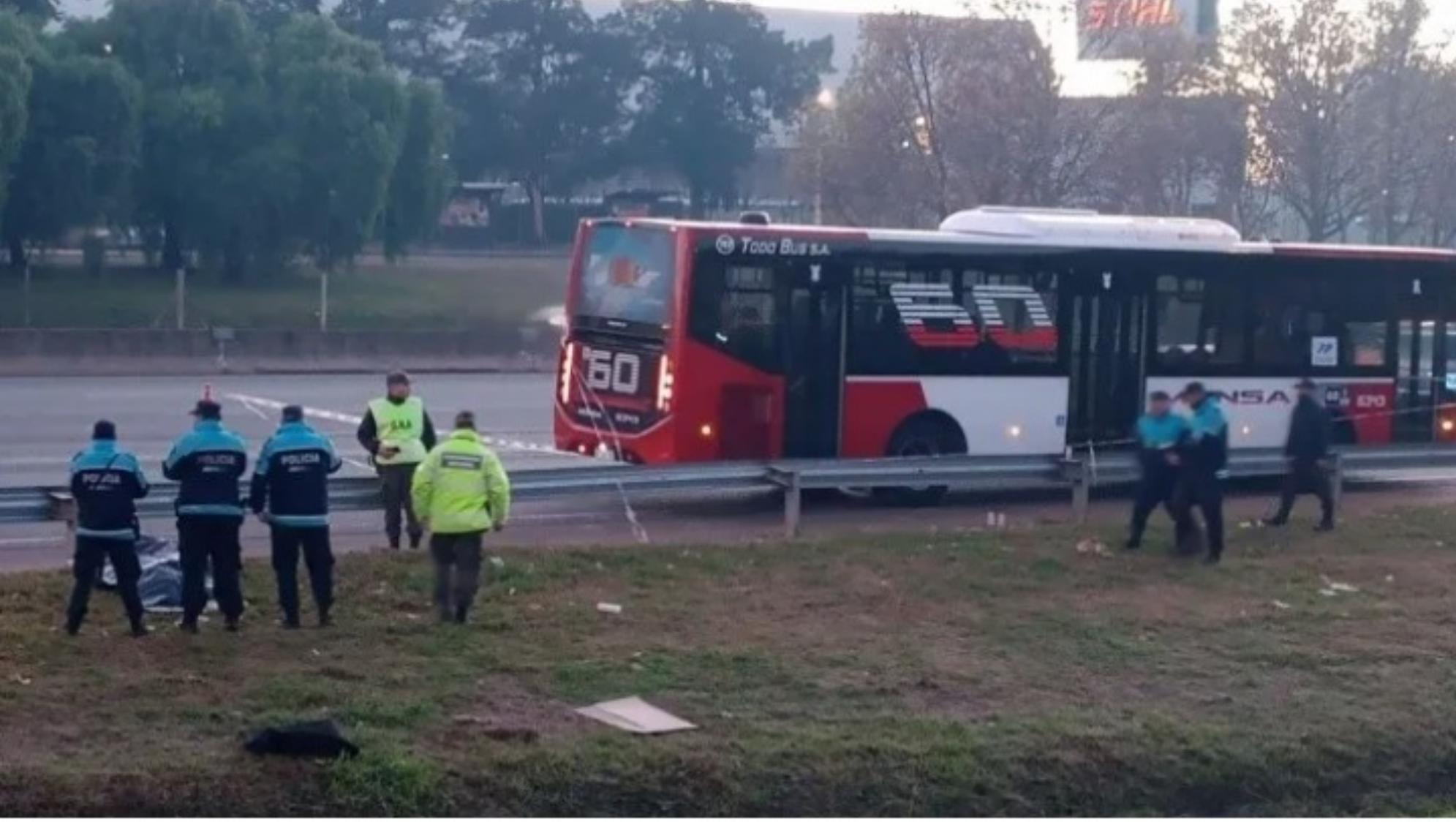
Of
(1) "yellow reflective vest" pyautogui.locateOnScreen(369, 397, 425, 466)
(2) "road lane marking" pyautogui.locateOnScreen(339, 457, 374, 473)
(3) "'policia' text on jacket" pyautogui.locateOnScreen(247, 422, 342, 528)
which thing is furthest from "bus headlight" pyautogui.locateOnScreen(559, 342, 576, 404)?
(3) "'policia' text on jacket" pyautogui.locateOnScreen(247, 422, 342, 528)

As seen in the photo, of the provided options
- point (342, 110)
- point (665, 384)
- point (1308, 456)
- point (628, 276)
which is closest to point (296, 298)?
point (342, 110)

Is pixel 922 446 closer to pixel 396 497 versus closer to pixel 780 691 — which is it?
pixel 396 497

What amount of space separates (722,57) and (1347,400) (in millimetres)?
44581

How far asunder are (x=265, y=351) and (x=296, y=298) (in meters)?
12.0

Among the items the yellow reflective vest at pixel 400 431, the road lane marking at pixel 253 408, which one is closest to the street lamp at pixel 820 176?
the road lane marking at pixel 253 408

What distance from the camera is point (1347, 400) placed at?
2573cm

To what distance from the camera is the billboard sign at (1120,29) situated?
48.9 metres

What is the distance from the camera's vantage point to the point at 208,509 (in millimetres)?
14469

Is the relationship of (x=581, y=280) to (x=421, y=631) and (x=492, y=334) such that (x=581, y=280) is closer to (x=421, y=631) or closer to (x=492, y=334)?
(x=421, y=631)

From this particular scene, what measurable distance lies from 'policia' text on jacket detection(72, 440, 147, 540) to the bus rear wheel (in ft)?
33.4

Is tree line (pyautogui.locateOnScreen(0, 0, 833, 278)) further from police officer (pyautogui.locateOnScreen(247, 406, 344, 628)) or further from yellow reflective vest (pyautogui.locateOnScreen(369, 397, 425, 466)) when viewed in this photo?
police officer (pyautogui.locateOnScreen(247, 406, 344, 628))

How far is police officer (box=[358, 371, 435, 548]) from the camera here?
17.5 m

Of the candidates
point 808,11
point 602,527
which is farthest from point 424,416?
point 808,11

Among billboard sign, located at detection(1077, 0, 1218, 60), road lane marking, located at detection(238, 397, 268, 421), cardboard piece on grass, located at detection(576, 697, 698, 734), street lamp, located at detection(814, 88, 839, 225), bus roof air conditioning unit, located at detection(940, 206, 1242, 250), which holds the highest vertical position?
billboard sign, located at detection(1077, 0, 1218, 60)
